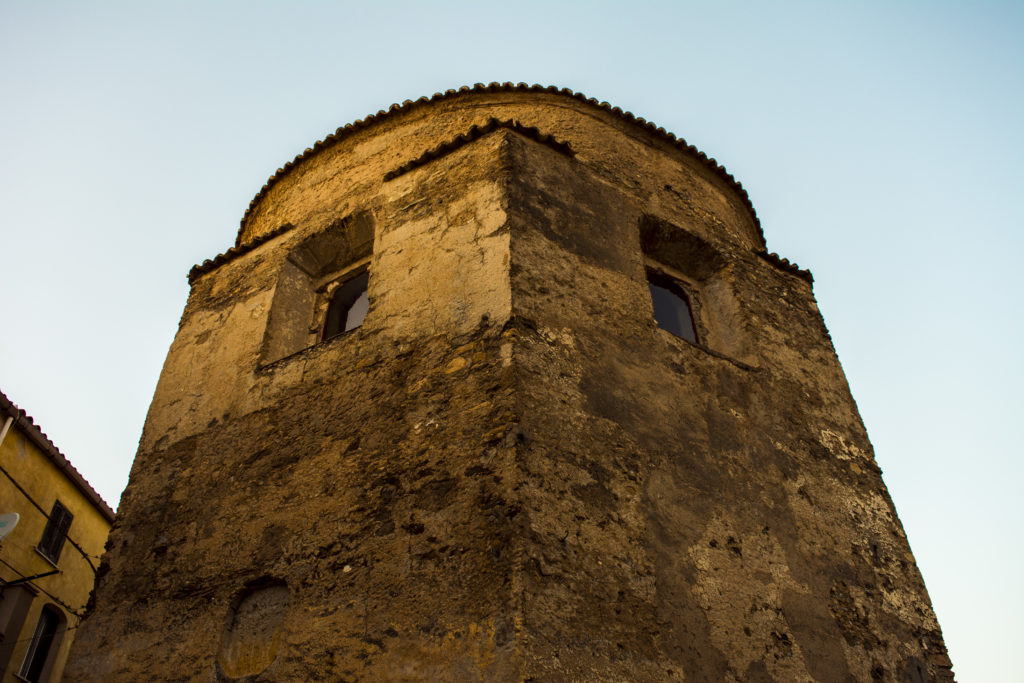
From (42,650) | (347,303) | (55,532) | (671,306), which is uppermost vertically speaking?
(55,532)

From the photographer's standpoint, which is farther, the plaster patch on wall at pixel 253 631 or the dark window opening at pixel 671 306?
the dark window opening at pixel 671 306

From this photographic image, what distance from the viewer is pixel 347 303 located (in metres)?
7.01

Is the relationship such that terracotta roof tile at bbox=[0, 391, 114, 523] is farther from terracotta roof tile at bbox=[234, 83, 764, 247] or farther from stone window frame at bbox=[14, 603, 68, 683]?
terracotta roof tile at bbox=[234, 83, 764, 247]

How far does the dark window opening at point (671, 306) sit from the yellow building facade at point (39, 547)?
6929 mm

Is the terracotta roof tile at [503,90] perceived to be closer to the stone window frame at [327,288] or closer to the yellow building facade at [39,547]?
the stone window frame at [327,288]

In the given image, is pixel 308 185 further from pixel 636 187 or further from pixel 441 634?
pixel 441 634

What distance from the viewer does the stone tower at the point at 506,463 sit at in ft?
13.5

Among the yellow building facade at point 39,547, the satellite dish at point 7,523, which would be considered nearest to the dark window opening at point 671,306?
the satellite dish at point 7,523

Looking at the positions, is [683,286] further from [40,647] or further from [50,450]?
[40,647]

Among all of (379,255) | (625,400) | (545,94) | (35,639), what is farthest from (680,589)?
(35,639)

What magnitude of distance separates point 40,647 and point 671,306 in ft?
32.5

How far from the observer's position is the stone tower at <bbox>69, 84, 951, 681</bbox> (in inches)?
161

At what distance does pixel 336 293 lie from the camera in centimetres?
698

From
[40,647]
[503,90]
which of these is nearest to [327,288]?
[503,90]
